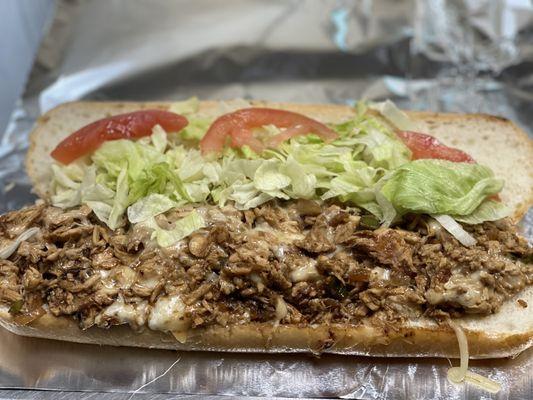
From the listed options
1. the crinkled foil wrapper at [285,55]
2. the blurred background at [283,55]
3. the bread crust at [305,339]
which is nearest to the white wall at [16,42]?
the blurred background at [283,55]

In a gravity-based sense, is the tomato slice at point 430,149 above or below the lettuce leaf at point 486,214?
above

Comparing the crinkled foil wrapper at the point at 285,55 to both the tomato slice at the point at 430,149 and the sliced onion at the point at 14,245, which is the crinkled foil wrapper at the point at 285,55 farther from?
the tomato slice at the point at 430,149

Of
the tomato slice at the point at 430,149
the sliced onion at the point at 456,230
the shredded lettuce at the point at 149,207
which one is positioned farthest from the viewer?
the tomato slice at the point at 430,149

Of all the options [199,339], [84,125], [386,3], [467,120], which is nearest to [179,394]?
[199,339]

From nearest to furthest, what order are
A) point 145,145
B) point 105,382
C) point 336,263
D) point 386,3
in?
1. point 336,263
2. point 105,382
3. point 145,145
4. point 386,3

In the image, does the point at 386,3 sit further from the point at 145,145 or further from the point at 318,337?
the point at 318,337

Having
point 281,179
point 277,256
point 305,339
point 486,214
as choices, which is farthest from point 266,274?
point 486,214
